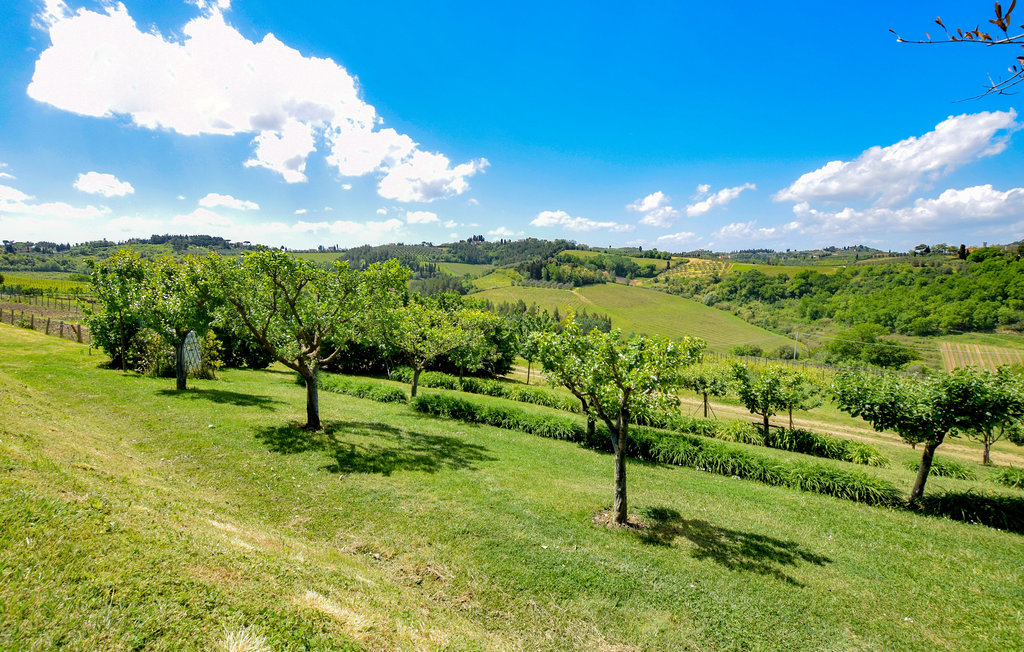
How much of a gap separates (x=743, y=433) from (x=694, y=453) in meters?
6.61

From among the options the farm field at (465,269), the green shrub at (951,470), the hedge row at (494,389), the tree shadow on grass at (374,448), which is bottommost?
the green shrub at (951,470)

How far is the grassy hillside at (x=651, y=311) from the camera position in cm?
8681

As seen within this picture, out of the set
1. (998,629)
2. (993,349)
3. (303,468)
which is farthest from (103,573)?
(993,349)

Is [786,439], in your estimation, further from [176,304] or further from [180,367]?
[180,367]

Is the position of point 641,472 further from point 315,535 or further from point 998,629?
point 315,535

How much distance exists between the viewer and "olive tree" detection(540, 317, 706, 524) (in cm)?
877

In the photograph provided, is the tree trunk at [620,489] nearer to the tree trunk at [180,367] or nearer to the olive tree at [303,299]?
the olive tree at [303,299]

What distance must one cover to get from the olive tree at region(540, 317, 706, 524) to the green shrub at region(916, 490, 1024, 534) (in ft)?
33.8

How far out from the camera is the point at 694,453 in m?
15.7

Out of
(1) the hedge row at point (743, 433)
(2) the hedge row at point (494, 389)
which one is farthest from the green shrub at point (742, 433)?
(2) the hedge row at point (494, 389)

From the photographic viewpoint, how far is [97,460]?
765 cm

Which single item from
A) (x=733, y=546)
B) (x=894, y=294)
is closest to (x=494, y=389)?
(x=733, y=546)

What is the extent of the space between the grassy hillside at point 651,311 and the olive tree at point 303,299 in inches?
2606

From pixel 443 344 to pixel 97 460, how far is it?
54.1 ft
